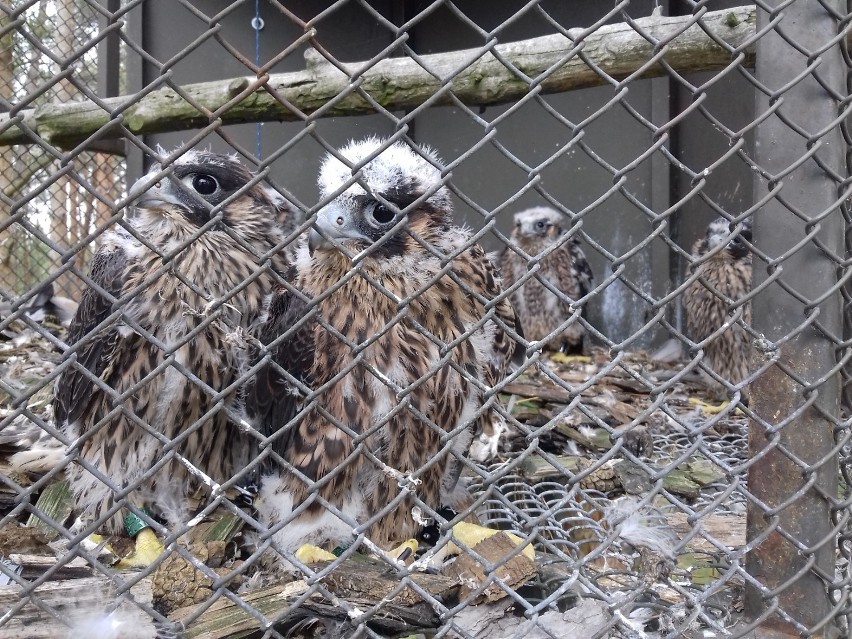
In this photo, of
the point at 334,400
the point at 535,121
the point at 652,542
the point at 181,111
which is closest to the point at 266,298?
the point at 334,400

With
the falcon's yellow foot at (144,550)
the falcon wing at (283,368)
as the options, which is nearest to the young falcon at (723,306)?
the falcon wing at (283,368)

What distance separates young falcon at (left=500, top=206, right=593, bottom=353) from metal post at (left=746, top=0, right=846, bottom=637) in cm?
520

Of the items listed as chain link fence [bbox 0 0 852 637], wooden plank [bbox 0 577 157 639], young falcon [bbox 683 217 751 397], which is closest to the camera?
chain link fence [bbox 0 0 852 637]

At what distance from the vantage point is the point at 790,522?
1975 millimetres

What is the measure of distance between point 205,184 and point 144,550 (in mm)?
1318

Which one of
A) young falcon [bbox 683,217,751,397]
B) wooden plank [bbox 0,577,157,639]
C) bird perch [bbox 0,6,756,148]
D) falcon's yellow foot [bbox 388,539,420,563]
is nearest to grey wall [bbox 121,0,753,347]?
young falcon [bbox 683,217,751,397]

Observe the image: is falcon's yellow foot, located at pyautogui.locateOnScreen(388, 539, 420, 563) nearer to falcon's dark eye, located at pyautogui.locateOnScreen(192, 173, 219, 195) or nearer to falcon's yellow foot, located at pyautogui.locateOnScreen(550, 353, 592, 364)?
falcon's dark eye, located at pyautogui.locateOnScreen(192, 173, 219, 195)

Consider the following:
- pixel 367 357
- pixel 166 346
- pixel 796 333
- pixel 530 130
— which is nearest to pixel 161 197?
pixel 166 346

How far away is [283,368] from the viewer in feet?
8.01

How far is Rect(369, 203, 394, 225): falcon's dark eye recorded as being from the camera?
233 centimetres

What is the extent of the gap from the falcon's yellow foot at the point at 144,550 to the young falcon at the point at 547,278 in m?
5.10

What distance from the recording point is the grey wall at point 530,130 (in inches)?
238

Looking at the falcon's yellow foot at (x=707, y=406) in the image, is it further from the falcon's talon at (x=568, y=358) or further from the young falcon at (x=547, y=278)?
the young falcon at (x=547, y=278)

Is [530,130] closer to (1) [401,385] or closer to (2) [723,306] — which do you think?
(2) [723,306]
